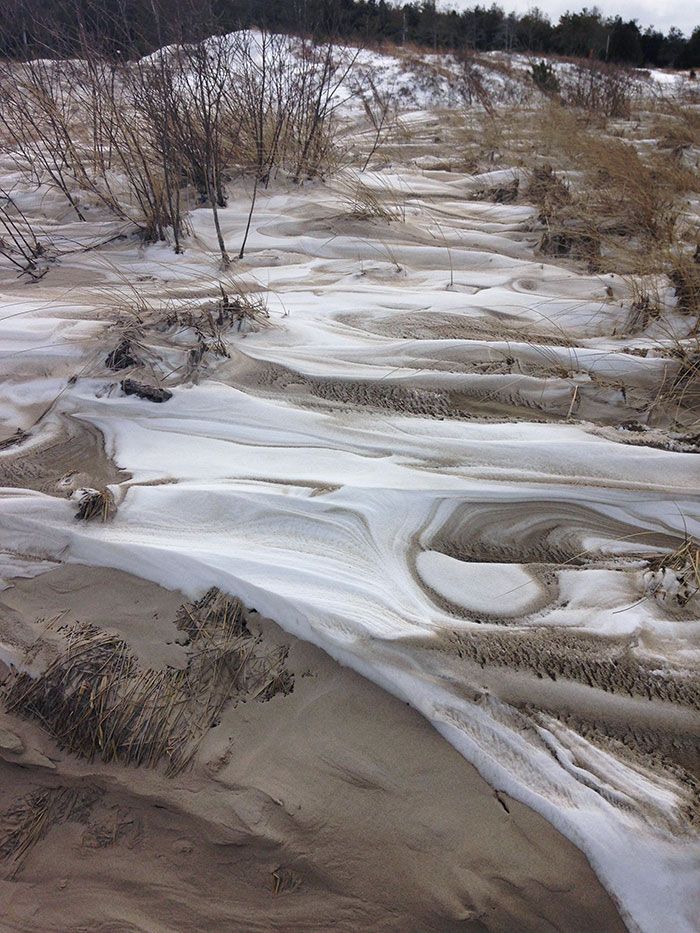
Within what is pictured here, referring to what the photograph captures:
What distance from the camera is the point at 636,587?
1.38 metres

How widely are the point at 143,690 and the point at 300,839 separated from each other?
45 centimetres

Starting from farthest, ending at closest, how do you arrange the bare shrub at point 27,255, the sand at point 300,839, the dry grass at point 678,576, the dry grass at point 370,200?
the dry grass at point 370,200, the bare shrub at point 27,255, the dry grass at point 678,576, the sand at point 300,839

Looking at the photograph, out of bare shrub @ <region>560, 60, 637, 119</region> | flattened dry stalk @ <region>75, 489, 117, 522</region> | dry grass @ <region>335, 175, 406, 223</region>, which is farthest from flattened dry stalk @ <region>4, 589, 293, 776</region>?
bare shrub @ <region>560, 60, 637, 119</region>

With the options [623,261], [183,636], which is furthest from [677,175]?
[183,636]

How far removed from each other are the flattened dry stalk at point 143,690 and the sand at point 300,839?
3cm

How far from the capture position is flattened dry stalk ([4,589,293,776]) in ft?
3.80

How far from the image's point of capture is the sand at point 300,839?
95 cm

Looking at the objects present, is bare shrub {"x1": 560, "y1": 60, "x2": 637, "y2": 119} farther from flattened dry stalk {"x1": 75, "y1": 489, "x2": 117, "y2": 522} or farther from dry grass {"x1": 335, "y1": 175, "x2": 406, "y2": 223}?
flattened dry stalk {"x1": 75, "y1": 489, "x2": 117, "y2": 522}

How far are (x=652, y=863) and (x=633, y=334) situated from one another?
80.8 inches

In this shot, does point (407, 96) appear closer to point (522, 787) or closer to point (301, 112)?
point (301, 112)

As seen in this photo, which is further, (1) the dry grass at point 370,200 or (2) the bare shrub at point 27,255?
(1) the dry grass at point 370,200

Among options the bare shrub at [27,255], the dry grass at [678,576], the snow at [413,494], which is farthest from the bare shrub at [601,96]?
the dry grass at [678,576]

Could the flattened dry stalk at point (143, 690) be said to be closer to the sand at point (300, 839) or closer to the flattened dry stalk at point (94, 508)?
the sand at point (300, 839)

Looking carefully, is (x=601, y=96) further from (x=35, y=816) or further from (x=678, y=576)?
(x=35, y=816)
